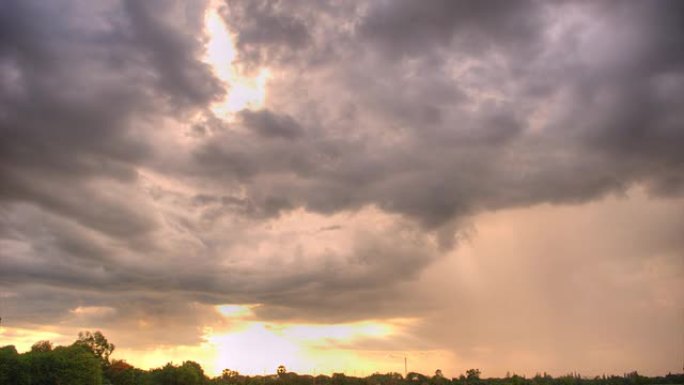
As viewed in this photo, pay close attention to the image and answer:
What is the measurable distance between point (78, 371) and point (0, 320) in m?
33.4

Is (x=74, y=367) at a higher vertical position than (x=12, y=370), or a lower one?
higher

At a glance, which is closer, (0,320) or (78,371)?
(78,371)

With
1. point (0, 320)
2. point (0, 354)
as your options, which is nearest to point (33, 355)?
point (0, 354)

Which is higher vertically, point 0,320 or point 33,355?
point 0,320

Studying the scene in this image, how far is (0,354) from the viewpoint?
140375mm

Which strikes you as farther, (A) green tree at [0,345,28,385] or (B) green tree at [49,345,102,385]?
(B) green tree at [49,345,102,385]

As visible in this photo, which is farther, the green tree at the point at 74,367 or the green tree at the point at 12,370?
the green tree at the point at 74,367

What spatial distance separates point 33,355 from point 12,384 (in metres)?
7.74

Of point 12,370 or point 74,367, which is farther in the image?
point 74,367

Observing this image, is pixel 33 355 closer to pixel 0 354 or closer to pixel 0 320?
pixel 0 354

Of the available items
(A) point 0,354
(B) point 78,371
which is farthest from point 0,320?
(B) point 78,371

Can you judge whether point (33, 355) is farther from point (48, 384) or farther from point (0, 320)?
point (0, 320)

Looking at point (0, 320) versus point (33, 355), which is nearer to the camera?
point (33, 355)

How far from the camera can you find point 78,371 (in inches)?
5610
